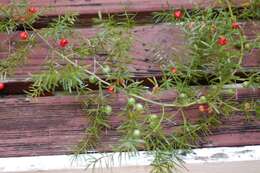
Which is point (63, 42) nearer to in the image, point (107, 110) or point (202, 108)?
point (107, 110)

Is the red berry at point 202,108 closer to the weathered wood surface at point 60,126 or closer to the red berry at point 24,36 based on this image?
the weathered wood surface at point 60,126

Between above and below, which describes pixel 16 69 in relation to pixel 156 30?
below

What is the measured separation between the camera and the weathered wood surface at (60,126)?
134 cm

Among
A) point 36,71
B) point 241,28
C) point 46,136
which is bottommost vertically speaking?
point 46,136

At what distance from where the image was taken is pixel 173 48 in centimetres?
Result: 139

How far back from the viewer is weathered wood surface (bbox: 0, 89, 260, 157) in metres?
1.34

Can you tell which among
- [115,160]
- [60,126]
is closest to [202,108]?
[115,160]

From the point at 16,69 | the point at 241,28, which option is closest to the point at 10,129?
the point at 16,69

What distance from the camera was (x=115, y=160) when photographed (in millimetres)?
1301

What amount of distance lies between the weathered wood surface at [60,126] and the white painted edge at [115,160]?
0.02m

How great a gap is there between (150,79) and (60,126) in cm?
28

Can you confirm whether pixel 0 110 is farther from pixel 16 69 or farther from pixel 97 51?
pixel 97 51

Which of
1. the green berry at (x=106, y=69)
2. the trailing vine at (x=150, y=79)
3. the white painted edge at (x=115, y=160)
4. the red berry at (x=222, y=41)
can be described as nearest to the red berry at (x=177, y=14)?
the trailing vine at (x=150, y=79)

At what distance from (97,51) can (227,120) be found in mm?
410
